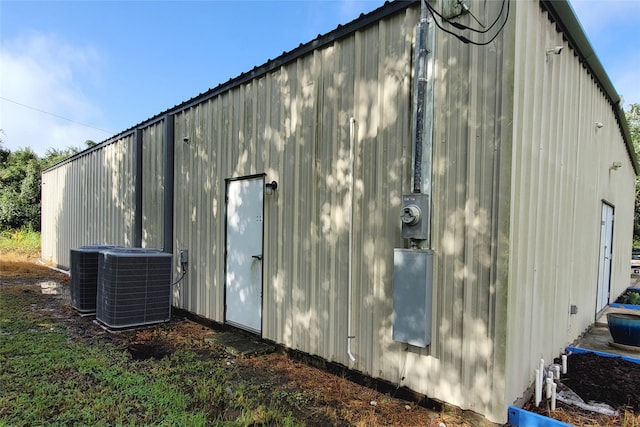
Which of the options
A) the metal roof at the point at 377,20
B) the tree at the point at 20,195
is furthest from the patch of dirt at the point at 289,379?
the tree at the point at 20,195

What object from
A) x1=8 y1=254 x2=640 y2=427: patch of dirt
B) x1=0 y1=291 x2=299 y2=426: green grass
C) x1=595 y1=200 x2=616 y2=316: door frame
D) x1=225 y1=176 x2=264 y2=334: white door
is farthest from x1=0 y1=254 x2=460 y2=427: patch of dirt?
x1=595 y1=200 x2=616 y2=316: door frame

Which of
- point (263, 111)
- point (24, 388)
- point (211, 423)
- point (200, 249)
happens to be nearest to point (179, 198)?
point (200, 249)

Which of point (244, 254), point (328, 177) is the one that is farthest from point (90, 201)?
point (328, 177)

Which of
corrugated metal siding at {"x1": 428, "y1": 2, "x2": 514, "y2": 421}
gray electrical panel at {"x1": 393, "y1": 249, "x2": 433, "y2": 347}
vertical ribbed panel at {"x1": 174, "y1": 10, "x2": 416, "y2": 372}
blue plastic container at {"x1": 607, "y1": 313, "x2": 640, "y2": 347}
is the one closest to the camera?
corrugated metal siding at {"x1": 428, "y1": 2, "x2": 514, "y2": 421}

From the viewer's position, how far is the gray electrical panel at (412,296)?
2873mm

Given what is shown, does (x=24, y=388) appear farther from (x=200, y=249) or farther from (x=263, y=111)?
(x=263, y=111)

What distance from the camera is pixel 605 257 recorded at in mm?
6566

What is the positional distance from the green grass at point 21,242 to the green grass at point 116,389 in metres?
14.1

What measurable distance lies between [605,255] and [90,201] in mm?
12714

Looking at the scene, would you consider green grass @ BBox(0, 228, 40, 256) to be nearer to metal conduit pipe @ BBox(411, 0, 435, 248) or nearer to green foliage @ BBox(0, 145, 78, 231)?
green foliage @ BBox(0, 145, 78, 231)

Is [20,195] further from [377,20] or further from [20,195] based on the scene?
[377,20]

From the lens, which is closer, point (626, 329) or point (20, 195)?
point (626, 329)

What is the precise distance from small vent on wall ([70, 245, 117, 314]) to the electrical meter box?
5.52 m

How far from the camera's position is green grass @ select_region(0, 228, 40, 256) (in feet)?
50.6
